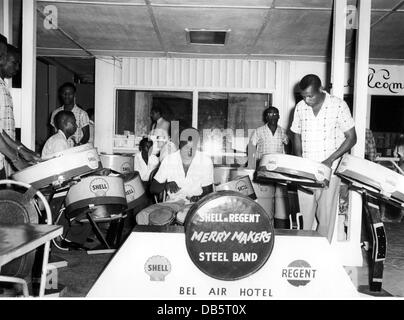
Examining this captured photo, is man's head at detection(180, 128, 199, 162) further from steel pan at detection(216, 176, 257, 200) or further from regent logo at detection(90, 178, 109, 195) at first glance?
regent logo at detection(90, 178, 109, 195)

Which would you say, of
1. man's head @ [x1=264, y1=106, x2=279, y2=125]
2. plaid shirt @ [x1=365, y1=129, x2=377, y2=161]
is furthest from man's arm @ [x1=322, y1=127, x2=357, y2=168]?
plaid shirt @ [x1=365, y1=129, x2=377, y2=161]

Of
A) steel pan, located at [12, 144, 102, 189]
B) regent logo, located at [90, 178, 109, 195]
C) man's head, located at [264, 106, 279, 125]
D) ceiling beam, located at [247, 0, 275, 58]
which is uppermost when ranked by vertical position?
ceiling beam, located at [247, 0, 275, 58]

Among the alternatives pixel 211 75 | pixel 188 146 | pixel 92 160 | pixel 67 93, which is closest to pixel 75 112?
pixel 67 93

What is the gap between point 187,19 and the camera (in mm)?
4770

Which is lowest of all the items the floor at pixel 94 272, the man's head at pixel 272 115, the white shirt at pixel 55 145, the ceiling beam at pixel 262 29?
the floor at pixel 94 272

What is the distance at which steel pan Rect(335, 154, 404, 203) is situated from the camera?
2.11m

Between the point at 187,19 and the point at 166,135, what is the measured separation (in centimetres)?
239

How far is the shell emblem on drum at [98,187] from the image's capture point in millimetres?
3197

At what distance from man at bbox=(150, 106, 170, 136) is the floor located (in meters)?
3.16

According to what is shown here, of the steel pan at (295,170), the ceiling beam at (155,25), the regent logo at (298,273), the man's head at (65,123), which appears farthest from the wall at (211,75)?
the regent logo at (298,273)

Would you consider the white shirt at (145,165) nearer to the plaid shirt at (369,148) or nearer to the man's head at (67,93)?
the man's head at (67,93)

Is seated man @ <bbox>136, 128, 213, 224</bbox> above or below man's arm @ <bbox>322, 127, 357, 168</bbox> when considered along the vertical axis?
below

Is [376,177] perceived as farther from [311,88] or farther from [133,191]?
[133,191]

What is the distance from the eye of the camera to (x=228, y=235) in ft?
5.42
